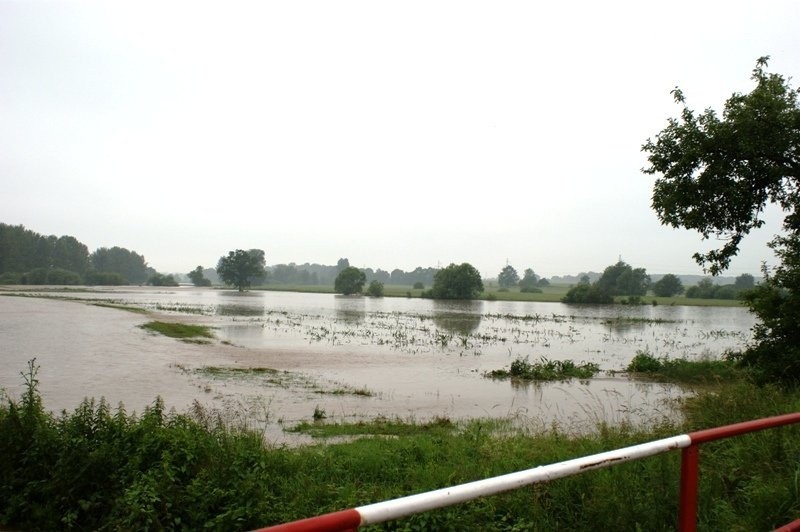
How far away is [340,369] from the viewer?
21.9 metres

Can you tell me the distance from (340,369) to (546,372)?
325 inches

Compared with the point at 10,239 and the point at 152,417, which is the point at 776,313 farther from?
the point at 10,239

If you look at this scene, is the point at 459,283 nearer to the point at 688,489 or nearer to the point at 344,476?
the point at 344,476

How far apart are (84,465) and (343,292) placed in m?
119

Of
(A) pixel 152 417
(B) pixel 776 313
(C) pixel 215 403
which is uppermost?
(B) pixel 776 313

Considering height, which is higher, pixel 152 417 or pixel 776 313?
pixel 776 313

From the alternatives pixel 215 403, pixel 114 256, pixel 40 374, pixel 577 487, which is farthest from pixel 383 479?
pixel 114 256

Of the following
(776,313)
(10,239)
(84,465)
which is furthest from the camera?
(10,239)

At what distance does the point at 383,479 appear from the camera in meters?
7.50

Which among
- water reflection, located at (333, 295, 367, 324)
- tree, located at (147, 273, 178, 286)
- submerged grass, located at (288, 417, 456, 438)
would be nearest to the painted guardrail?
submerged grass, located at (288, 417, 456, 438)

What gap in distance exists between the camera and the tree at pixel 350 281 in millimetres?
122750

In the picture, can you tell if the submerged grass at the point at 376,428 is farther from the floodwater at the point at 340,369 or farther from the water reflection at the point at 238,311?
the water reflection at the point at 238,311

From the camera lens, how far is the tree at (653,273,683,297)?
113625mm

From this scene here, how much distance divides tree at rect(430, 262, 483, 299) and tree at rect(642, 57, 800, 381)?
82351 millimetres
